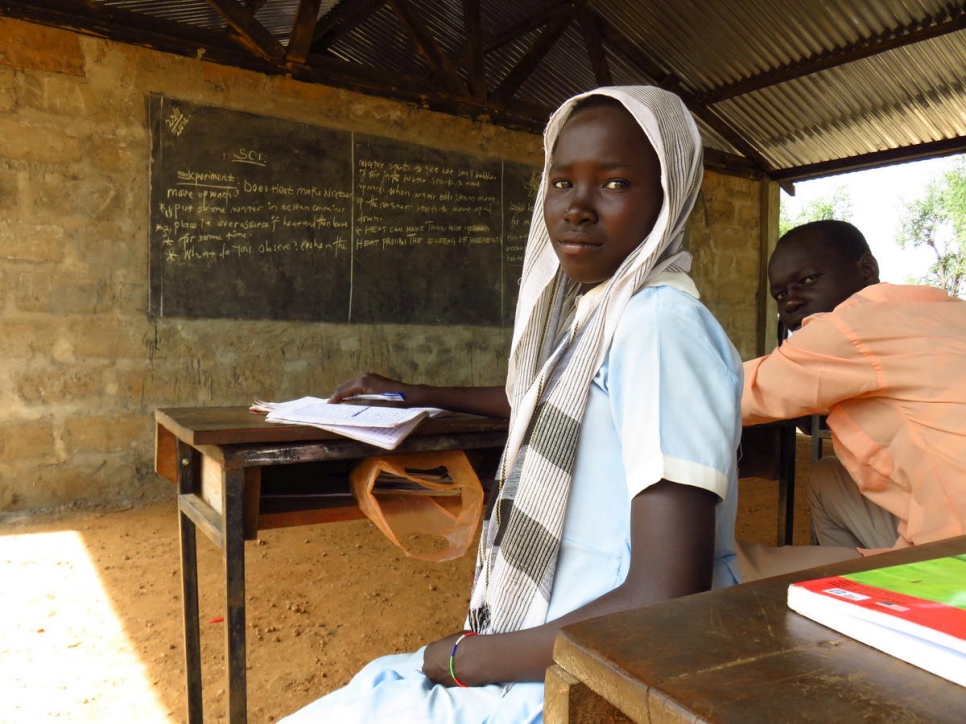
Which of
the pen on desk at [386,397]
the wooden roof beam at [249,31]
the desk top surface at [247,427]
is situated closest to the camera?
the desk top surface at [247,427]

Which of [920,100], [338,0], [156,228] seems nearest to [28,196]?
[156,228]

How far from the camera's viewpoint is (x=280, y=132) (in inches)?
174

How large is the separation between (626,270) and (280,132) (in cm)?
405

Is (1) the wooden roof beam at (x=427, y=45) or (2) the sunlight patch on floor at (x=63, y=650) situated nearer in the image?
(2) the sunlight patch on floor at (x=63, y=650)

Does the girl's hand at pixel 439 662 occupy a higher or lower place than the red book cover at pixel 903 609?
lower

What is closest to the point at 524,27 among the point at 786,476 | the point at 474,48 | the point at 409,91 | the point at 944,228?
the point at 474,48

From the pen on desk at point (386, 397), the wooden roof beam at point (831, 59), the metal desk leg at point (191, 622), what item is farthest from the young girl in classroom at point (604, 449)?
the wooden roof beam at point (831, 59)

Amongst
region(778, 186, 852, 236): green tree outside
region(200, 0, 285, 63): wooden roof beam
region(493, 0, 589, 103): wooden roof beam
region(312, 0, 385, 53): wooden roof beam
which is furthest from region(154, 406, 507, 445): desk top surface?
region(778, 186, 852, 236): green tree outside

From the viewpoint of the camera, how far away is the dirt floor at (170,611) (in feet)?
6.43

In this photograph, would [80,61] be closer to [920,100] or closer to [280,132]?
[280,132]

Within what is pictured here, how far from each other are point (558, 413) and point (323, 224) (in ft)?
13.1

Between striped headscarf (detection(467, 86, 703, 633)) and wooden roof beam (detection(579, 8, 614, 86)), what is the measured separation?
16.5 ft

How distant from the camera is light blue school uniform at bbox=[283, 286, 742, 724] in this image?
2.51 feet

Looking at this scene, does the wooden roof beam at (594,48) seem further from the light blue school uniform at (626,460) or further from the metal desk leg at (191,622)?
the light blue school uniform at (626,460)
